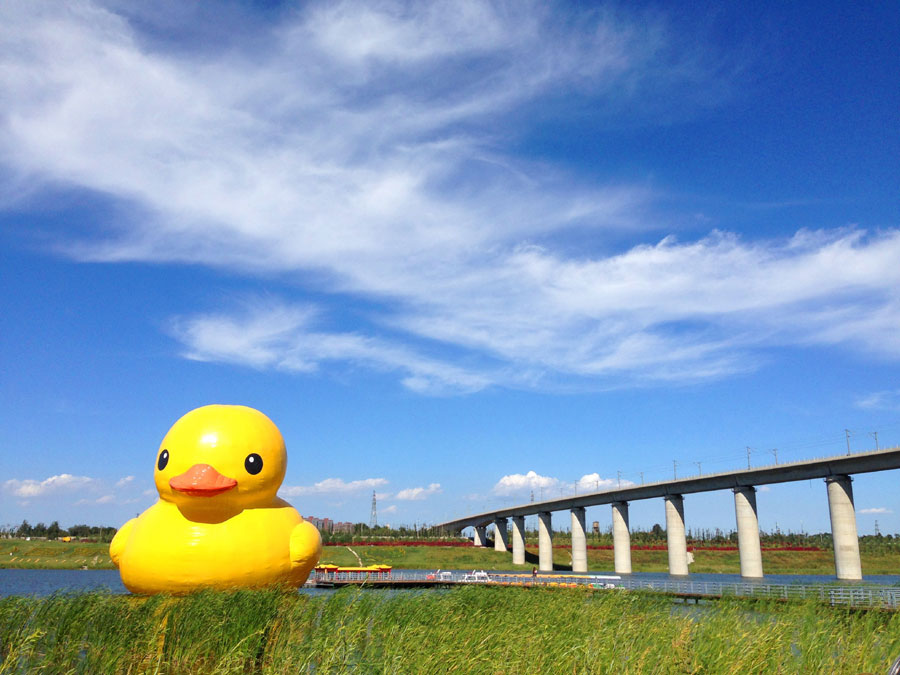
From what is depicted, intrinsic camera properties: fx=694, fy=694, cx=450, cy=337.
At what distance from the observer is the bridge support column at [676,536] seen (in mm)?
55594

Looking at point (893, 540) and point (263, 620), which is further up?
point (263, 620)

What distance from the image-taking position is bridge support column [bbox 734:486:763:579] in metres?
49.1

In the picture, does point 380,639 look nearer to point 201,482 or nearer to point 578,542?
point 201,482

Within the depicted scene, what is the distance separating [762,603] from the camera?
56.5 feet

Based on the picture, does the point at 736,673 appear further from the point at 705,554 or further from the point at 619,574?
the point at 705,554

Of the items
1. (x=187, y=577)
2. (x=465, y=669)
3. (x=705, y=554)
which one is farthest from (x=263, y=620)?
(x=705, y=554)

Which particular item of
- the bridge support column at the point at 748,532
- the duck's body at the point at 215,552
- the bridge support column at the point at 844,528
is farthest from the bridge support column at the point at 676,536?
the duck's body at the point at 215,552

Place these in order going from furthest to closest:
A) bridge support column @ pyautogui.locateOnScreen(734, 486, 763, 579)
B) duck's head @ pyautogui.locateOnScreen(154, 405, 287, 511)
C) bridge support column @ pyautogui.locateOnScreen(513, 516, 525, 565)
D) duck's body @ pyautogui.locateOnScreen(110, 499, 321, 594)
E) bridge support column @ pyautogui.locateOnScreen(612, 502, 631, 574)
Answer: bridge support column @ pyautogui.locateOnScreen(513, 516, 525, 565)
bridge support column @ pyautogui.locateOnScreen(612, 502, 631, 574)
bridge support column @ pyautogui.locateOnScreen(734, 486, 763, 579)
duck's head @ pyautogui.locateOnScreen(154, 405, 287, 511)
duck's body @ pyautogui.locateOnScreen(110, 499, 321, 594)

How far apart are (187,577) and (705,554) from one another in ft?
294

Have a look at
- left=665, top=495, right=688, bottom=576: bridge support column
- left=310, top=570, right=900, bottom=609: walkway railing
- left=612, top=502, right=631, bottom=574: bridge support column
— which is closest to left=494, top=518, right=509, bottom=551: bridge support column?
left=612, top=502, right=631, bottom=574: bridge support column

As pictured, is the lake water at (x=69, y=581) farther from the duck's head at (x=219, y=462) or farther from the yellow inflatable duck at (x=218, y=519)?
the duck's head at (x=219, y=462)

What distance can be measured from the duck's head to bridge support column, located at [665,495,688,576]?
47430mm

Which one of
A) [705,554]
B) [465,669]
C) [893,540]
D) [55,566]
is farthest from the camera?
[893,540]

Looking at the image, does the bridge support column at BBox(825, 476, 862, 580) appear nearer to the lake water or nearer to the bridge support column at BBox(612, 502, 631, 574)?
the lake water
